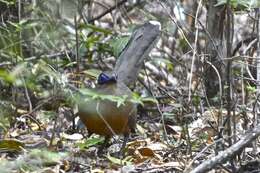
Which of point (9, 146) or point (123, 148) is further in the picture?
point (123, 148)

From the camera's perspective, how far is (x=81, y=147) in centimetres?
375

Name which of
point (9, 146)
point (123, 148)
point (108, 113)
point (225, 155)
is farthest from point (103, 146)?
point (225, 155)

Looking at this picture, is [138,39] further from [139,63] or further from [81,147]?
[81,147]

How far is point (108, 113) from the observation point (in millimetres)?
4172

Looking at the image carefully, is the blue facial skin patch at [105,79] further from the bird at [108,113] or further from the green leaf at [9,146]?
the green leaf at [9,146]

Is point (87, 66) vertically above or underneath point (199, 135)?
above

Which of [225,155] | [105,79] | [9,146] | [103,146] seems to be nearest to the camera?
[225,155]

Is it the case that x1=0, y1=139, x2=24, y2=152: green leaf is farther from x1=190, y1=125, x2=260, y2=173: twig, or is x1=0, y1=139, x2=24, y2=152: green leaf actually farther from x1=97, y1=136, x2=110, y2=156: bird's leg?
x1=190, y1=125, x2=260, y2=173: twig

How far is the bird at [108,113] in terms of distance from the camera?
4.17m

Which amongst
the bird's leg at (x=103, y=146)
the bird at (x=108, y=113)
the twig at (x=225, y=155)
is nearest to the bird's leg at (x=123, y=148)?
the bird at (x=108, y=113)

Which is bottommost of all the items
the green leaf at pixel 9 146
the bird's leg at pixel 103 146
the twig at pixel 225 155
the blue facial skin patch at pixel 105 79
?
the bird's leg at pixel 103 146

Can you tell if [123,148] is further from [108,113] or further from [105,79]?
[105,79]

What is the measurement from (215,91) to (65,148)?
204 centimetres

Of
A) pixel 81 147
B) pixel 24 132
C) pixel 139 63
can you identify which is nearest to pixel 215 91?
pixel 139 63
